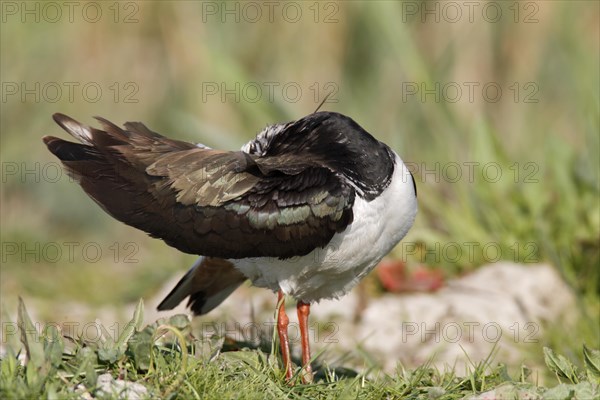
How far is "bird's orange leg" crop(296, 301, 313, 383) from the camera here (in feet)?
14.8

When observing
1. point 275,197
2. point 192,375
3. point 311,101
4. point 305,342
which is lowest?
point 311,101

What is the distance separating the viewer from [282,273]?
4922 millimetres

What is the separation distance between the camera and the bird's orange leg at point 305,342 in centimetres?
453

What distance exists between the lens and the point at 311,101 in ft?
32.4

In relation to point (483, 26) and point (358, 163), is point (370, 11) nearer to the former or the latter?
point (483, 26)

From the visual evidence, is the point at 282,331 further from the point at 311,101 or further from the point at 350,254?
the point at 311,101

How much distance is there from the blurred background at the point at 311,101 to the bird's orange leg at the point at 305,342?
7.44ft

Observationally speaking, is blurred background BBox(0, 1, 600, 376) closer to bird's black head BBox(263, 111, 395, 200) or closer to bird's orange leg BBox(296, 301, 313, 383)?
bird's orange leg BBox(296, 301, 313, 383)

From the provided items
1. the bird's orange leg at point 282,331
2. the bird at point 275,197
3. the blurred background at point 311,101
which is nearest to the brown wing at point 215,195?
the bird at point 275,197

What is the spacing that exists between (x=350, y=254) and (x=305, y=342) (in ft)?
1.82

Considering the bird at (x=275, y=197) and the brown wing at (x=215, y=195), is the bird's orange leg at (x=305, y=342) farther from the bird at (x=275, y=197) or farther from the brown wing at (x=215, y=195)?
the brown wing at (x=215, y=195)

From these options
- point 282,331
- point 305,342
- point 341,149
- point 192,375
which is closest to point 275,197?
point 341,149

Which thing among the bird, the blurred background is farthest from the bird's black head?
the blurred background

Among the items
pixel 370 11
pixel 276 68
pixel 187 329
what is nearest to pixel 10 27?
pixel 276 68
